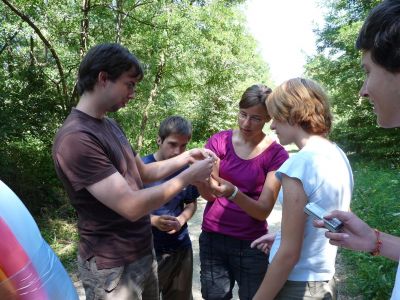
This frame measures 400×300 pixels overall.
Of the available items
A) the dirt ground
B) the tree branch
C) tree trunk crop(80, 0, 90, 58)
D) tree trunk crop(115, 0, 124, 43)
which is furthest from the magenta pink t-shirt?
tree trunk crop(115, 0, 124, 43)

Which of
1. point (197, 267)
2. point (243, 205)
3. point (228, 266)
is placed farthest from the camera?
point (197, 267)

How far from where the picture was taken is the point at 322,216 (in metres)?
1.47

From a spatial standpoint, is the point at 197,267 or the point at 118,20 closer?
the point at 197,267

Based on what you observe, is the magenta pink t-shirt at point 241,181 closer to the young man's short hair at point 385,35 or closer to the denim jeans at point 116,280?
the denim jeans at point 116,280

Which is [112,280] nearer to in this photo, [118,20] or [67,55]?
[67,55]

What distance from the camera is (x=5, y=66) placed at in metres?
8.68

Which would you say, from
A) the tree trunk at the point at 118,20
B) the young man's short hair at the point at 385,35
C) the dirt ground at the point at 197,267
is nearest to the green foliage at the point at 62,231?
the dirt ground at the point at 197,267

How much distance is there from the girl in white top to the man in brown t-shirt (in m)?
0.64

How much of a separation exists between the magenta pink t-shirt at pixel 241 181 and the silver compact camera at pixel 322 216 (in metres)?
0.97

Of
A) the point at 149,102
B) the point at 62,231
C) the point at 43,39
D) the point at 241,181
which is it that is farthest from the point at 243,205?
the point at 149,102

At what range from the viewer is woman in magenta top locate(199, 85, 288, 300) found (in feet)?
8.10

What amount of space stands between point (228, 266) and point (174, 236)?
1.64 feet

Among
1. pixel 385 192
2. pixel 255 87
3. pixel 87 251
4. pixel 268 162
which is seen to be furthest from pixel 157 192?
pixel 385 192

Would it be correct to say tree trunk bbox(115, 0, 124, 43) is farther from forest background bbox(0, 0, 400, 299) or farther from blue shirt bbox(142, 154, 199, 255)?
blue shirt bbox(142, 154, 199, 255)
